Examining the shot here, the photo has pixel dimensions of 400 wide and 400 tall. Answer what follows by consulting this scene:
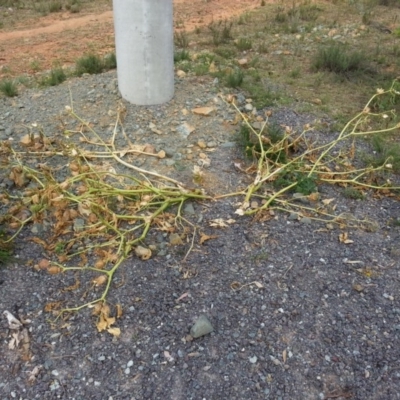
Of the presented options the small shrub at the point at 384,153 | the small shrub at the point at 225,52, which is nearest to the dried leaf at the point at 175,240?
the small shrub at the point at 384,153

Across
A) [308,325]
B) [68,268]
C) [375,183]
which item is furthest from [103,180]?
[375,183]

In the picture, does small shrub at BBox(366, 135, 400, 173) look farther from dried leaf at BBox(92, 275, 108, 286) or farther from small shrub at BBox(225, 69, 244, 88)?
dried leaf at BBox(92, 275, 108, 286)

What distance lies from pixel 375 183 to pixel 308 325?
143 centimetres

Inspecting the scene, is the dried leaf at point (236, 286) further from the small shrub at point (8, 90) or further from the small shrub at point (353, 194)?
the small shrub at point (8, 90)

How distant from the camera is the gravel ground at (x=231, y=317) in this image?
2244mm

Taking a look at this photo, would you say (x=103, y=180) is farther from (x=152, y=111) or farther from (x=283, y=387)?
(x=283, y=387)

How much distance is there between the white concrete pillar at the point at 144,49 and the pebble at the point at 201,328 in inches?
81.2

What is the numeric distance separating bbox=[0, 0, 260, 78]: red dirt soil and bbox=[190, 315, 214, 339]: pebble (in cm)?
443

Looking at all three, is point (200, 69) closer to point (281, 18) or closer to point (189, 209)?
point (189, 209)

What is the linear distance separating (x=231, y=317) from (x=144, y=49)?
82.9 inches

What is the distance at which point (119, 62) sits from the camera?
3.86 metres

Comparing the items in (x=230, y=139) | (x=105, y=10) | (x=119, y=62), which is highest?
(x=119, y=62)

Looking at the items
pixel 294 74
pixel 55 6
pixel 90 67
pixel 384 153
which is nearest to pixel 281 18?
pixel 294 74

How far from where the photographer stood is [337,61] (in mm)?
5285
